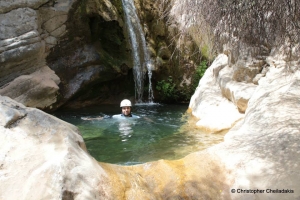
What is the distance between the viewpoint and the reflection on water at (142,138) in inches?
194

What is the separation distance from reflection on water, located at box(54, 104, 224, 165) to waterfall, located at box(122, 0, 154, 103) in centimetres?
355

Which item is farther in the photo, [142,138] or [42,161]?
[142,138]

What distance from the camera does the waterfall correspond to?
12.0 m

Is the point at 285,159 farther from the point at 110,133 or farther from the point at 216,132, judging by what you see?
the point at 110,133

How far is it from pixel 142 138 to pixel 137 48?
6820 millimetres

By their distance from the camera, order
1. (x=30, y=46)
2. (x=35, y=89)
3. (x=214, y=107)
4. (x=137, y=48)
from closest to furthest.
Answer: (x=214, y=107)
(x=30, y=46)
(x=35, y=89)
(x=137, y=48)

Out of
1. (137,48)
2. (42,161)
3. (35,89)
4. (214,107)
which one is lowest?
(214,107)

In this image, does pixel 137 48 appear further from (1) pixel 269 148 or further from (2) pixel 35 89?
Result: (1) pixel 269 148

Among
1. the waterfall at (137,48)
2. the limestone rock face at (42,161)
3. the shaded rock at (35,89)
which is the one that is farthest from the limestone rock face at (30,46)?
the limestone rock face at (42,161)

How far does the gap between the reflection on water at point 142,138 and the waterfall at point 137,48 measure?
3548mm

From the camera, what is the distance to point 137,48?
485 inches

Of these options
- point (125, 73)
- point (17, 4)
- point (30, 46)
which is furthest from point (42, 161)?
point (125, 73)

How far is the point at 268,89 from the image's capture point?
16.5 ft

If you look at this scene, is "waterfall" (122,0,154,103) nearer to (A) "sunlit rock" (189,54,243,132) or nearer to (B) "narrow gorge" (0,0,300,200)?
(B) "narrow gorge" (0,0,300,200)
